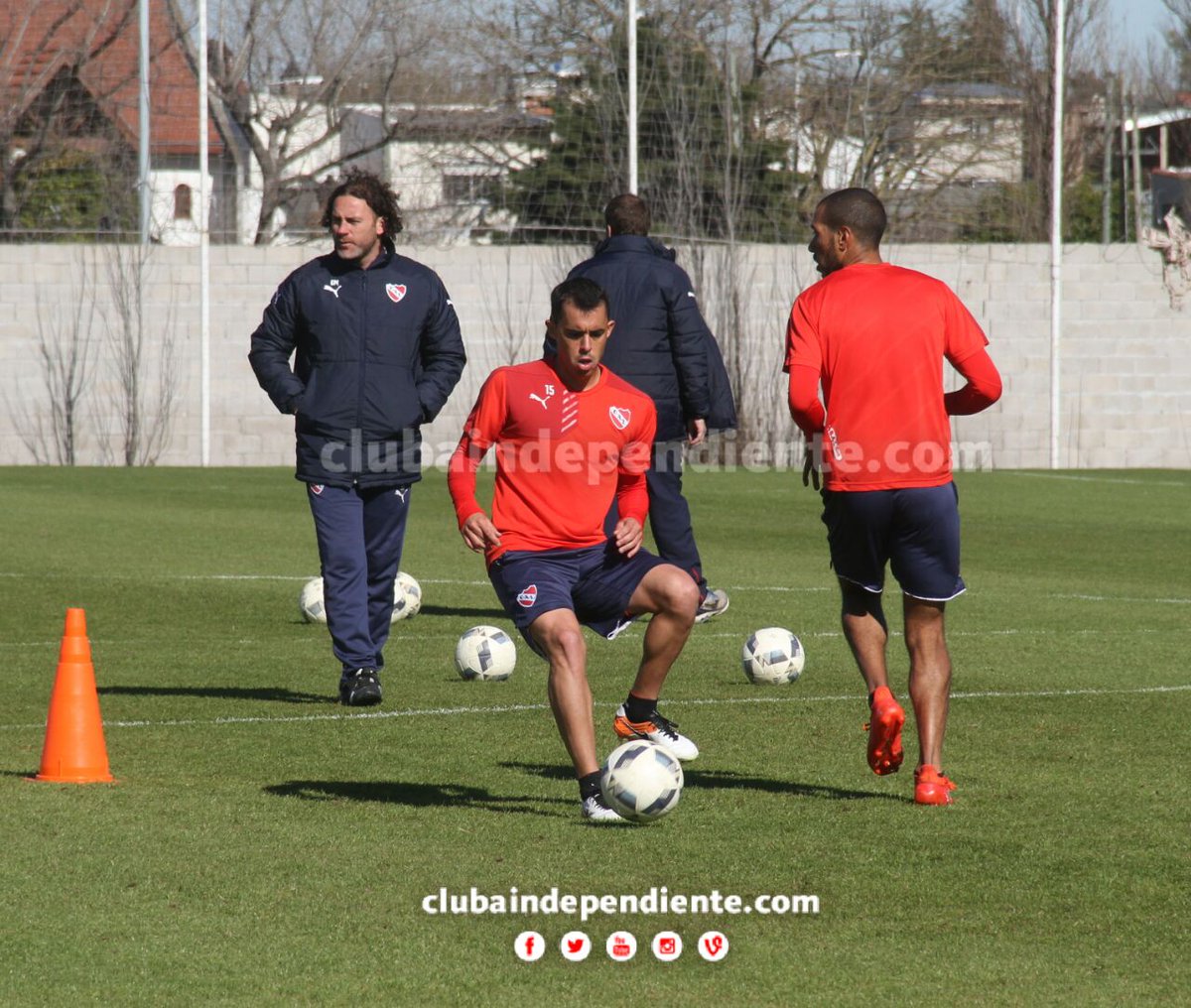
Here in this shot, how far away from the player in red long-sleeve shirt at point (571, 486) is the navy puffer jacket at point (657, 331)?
3.65m

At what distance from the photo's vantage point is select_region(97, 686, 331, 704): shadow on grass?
8.19 meters

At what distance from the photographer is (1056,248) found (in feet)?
81.9

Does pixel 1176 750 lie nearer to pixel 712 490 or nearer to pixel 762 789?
pixel 762 789

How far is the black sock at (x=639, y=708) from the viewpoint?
657 cm

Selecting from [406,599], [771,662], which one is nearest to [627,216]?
[406,599]

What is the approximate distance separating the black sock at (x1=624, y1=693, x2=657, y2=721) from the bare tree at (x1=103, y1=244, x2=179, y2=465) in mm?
18402

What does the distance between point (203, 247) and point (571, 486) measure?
61.6ft

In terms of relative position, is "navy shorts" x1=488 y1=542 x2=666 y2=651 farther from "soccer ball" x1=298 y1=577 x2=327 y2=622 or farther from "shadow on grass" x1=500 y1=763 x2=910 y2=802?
"soccer ball" x1=298 y1=577 x2=327 y2=622

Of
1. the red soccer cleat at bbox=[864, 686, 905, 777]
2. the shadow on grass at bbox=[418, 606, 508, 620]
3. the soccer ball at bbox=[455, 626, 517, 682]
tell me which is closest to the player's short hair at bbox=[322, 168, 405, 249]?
the soccer ball at bbox=[455, 626, 517, 682]

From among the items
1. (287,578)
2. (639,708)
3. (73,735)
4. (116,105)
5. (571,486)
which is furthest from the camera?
(116,105)

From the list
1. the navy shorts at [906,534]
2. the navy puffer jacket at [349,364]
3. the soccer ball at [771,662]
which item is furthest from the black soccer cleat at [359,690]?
the navy shorts at [906,534]

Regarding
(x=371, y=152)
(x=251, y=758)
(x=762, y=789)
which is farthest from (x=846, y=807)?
(x=371, y=152)

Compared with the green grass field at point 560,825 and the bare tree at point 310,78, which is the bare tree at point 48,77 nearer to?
the bare tree at point 310,78

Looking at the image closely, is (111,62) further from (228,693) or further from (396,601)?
(228,693)
